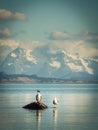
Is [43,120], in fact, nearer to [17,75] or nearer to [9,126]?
[9,126]

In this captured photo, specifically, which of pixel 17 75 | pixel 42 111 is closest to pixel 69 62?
pixel 17 75

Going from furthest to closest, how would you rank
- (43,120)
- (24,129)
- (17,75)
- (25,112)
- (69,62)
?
(69,62) → (17,75) → (25,112) → (43,120) → (24,129)

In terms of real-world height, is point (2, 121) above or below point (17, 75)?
below

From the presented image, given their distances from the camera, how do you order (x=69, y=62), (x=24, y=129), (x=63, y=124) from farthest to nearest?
1. (x=69, y=62)
2. (x=63, y=124)
3. (x=24, y=129)

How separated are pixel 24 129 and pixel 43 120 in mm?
3357

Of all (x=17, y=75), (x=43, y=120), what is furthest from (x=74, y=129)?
(x=17, y=75)

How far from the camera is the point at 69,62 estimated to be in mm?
144500

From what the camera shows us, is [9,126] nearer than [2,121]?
Yes

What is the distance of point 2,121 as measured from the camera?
79.0ft

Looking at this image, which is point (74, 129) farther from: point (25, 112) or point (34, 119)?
point (25, 112)

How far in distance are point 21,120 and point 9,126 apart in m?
2.27

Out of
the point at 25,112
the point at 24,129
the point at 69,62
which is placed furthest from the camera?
the point at 69,62

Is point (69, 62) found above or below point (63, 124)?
above

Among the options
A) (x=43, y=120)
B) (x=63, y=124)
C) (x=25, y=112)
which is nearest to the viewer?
(x=63, y=124)
